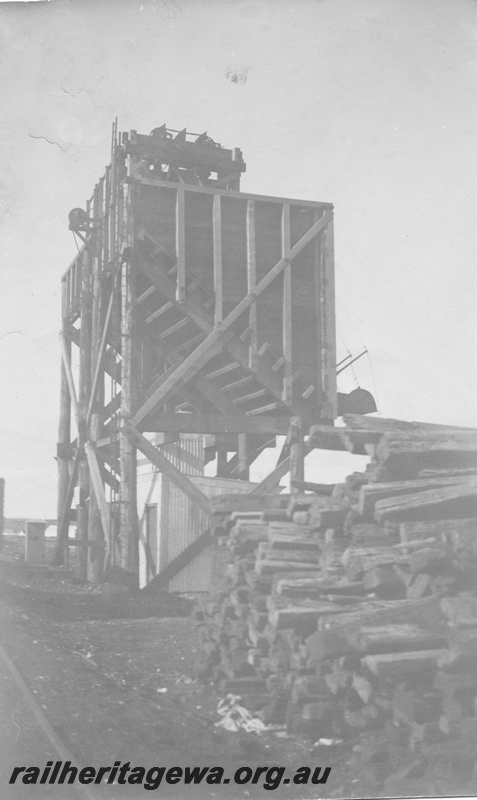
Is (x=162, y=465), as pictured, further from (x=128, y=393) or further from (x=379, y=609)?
(x=379, y=609)

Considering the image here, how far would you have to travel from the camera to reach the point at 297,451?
1362 centimetres

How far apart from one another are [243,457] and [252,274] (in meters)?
4.30

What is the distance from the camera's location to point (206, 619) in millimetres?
8102

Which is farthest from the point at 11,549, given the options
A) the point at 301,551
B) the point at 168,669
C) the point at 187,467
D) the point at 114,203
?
the point at 301,551

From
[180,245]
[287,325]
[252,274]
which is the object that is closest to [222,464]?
[287,325]

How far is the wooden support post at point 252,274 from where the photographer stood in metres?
14.0

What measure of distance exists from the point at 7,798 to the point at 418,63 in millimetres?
7443

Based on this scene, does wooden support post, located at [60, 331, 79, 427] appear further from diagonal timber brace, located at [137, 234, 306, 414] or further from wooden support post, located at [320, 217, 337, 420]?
wooden support post, located at [320, 217, 337, 420]

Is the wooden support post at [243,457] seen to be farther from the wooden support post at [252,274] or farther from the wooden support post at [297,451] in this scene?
the wooden support post at [252,274]

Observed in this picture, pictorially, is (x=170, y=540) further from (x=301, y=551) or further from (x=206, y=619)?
(x=301, y=551)

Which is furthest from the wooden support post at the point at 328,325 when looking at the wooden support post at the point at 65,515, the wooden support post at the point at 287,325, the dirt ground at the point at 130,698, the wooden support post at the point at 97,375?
the wooden support post at the point at 65,515

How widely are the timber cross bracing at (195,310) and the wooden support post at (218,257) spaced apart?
20 mm

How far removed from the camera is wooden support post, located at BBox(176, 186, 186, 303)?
44.3 ft

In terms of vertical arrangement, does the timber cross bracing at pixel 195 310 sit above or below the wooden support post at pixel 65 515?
above
